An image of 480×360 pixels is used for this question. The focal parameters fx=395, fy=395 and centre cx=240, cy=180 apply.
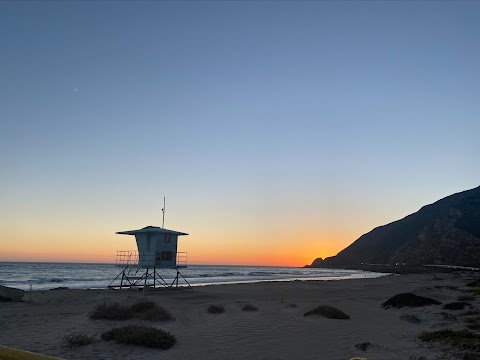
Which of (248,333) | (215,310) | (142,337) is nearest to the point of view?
(142,337)

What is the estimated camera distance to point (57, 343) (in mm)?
14070

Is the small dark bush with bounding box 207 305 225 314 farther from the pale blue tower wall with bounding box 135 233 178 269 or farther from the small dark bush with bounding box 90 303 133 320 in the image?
the pale blue tower wall with bounding box 135 233 178 269

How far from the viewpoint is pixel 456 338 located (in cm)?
1403

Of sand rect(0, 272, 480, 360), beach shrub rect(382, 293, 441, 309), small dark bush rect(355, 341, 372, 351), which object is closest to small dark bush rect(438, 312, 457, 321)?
sand rect(0, 272, 480, 360)

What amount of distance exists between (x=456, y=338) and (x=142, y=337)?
36.5ft

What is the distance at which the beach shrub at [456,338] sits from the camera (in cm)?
1276

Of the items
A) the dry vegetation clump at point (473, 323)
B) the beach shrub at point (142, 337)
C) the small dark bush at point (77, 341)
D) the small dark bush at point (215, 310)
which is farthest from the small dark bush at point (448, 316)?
the small dark bush at point (77, 341)

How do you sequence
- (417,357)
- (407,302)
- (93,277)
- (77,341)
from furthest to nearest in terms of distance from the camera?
(93,277), (407,302), (77,341), (417,357)

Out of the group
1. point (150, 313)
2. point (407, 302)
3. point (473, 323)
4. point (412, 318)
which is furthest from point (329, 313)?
point (150, 313)

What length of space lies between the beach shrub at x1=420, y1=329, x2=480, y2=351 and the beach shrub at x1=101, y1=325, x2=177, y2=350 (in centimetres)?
960

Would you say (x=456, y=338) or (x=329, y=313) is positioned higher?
(x=456, y=338)

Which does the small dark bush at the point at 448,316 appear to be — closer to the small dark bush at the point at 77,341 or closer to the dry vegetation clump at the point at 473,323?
the dry vegetation clump at the point at 473,323

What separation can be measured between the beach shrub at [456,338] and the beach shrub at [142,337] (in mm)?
9596

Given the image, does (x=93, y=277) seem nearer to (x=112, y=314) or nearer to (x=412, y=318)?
(x=112, y=314)
